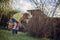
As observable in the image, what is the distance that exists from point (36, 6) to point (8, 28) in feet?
1.39

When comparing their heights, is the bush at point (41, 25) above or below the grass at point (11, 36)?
above

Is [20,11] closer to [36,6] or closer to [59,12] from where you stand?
[36,6]

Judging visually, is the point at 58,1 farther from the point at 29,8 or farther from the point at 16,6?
the point at 16,6

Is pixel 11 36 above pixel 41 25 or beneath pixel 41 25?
beneath

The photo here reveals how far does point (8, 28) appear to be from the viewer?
184 cm

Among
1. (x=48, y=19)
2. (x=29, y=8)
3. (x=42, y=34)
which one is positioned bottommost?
(x=42, y=34)

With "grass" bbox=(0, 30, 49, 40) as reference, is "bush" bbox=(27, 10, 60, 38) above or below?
above

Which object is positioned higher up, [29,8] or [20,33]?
[29,8]

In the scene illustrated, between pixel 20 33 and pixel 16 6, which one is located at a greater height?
pixel 16 6

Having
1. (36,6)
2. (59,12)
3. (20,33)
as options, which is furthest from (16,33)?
(59,12)

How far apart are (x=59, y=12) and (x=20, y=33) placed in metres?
0.51

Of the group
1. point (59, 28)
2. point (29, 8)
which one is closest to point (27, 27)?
point (29, 8)

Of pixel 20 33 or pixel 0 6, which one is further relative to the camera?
pixel 0 6

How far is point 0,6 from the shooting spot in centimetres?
192
